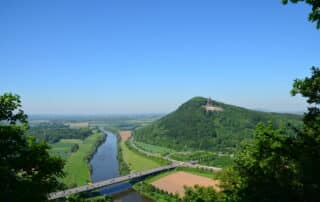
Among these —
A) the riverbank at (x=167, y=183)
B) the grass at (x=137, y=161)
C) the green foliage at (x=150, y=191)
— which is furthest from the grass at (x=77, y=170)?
the grass at (x=137, y=161)

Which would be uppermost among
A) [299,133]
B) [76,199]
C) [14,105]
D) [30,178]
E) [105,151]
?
[14,105]

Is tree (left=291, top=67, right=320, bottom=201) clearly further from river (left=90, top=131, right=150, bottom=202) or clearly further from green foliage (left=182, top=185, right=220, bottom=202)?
river (left=90, top=131, right=150, bottom=202)

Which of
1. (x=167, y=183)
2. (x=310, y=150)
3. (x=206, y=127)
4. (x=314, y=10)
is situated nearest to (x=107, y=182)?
(x=167, y=183)

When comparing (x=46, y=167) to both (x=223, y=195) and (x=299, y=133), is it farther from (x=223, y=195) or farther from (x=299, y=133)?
(x=223, y=195)

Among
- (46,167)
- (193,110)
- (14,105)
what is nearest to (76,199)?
(46,167)

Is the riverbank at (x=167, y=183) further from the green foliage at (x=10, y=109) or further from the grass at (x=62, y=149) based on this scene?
the green foliage at (x=10, y=109)
